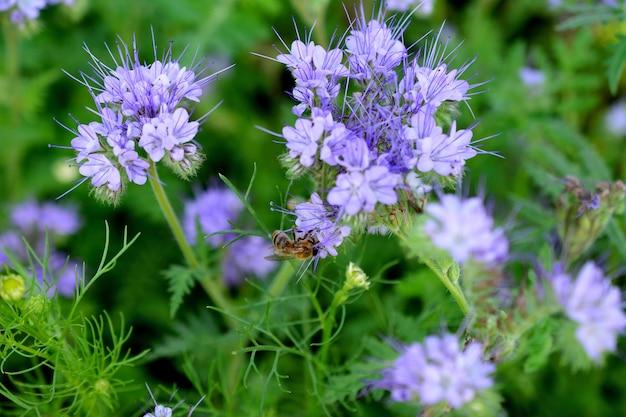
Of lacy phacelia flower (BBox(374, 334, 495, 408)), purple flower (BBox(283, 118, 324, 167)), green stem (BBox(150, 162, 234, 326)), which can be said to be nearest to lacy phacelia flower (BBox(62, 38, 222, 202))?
green stem (BBox(150, 162, 234, 326))

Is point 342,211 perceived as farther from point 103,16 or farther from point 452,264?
point 103,16

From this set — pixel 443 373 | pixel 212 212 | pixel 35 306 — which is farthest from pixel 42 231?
pixel 443 373

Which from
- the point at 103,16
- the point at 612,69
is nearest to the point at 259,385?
the point at 612,69

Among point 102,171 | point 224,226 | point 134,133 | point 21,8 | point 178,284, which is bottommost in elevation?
point 224,226

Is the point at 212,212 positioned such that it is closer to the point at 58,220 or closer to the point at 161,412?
the point at 58,220

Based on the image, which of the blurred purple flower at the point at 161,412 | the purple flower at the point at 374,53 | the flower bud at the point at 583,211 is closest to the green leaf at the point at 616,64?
the flower bud at the point at 583,211

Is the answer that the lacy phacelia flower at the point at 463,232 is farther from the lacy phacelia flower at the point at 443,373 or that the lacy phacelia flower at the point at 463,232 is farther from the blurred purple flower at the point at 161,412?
the blurred purple flower at the point at 161,412
